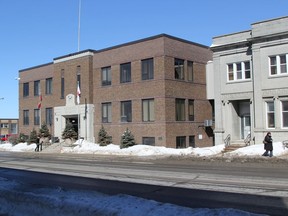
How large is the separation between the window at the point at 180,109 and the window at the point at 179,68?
214 centimetres

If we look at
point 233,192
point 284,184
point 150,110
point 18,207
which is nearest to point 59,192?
point 18,207

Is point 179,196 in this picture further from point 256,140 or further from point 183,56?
point 183,56

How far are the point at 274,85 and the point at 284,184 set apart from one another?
17.2m

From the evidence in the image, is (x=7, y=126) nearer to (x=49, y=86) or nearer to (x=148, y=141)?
(x=49, y=86)

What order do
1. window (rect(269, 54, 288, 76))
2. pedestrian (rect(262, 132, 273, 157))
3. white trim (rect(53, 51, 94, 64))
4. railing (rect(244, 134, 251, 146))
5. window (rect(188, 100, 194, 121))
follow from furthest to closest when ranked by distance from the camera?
white trim (rect(53, 51, 94, 64)) → window (rect(188, 100, 194, 121)) → railing (rect(244, 134, 251, 146)) → window (rect(269, 54, 288, 76)) → pedestrian (rect(262, 132, 273, 157))

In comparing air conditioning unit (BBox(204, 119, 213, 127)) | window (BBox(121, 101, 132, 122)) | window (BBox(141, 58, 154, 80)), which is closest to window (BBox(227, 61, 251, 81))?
air conditioning unit (BBox(204, 119, 213, 127))

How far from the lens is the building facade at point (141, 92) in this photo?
33406mm

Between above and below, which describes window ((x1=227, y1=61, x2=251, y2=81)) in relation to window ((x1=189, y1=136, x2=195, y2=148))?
above

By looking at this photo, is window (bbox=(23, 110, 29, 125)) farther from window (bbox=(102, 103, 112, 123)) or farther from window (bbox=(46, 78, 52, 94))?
window (bbox=(102, 103, 112, 123))

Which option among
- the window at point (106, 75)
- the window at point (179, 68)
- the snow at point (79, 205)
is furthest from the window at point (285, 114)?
the snow at point (79, 205)

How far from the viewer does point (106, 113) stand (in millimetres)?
38562

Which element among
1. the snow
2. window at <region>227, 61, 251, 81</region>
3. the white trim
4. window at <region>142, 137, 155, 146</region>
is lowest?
the snow

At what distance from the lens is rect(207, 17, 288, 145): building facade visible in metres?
28.2

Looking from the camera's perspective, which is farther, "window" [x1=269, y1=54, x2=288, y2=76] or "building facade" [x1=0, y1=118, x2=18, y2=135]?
"building facade" [x1=0, y1=118, x2=18, y2=135]
